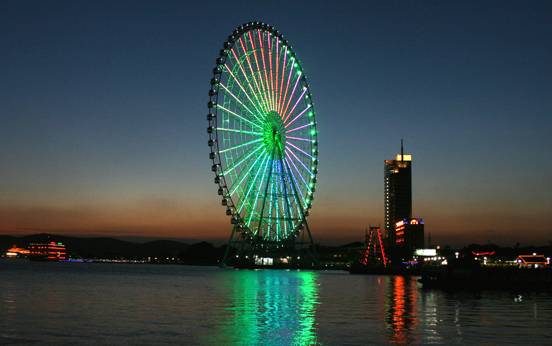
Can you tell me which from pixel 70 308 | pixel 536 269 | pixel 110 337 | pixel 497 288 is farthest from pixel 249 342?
pixel 536 269

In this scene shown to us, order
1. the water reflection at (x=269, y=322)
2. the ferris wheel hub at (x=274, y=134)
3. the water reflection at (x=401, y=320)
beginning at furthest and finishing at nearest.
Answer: the ferris wheel hub at (x=274, y=134) < the water reflection at (x=401, y=320) < the water reflection at (x=269, y=322)

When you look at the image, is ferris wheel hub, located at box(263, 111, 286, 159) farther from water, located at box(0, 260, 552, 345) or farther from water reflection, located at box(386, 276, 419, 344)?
water reflection, located at box(386, 276, 419, 344)

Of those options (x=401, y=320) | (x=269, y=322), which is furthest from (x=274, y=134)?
(x=269, y=322)

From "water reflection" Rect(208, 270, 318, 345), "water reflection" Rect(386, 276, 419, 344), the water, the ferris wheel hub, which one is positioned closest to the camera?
"water reflection" Rect(208, 270, 318, 345)

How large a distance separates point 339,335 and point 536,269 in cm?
5892

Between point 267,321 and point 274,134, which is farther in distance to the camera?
point 274,134

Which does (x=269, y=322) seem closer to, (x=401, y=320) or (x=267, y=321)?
(x=267, y=321)

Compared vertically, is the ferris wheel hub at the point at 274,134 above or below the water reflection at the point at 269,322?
above

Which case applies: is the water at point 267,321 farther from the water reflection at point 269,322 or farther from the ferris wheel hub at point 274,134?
the ferris wheel hub at point 274,134

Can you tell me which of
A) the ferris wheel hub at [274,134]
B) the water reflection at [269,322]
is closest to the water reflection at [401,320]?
the water reflection at [269,322]

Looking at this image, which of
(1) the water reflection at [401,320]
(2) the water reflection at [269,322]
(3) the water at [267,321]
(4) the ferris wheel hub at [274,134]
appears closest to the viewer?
(2) the water reflection at [269,322]

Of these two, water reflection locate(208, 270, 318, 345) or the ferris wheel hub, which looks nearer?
water reflection locate(208, 270, 318, 345)

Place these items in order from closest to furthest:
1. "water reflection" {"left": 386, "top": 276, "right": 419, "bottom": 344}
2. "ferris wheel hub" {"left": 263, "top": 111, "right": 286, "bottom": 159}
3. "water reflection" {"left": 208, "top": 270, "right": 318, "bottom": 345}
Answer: "water reflection" {"left": 208, "top": 270, "right": 318, "bottom": 345}
"water reflection" {"left": 386, "top": 276, "right": 419, "bottom": 344}
"ferris wheel hub" {"left": 263, "top": 111, "right": 286, "bottom": 159}

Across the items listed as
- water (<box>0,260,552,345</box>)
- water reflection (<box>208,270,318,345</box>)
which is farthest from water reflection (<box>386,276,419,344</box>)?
water reflection (<box>208,270,318,345</box>)
